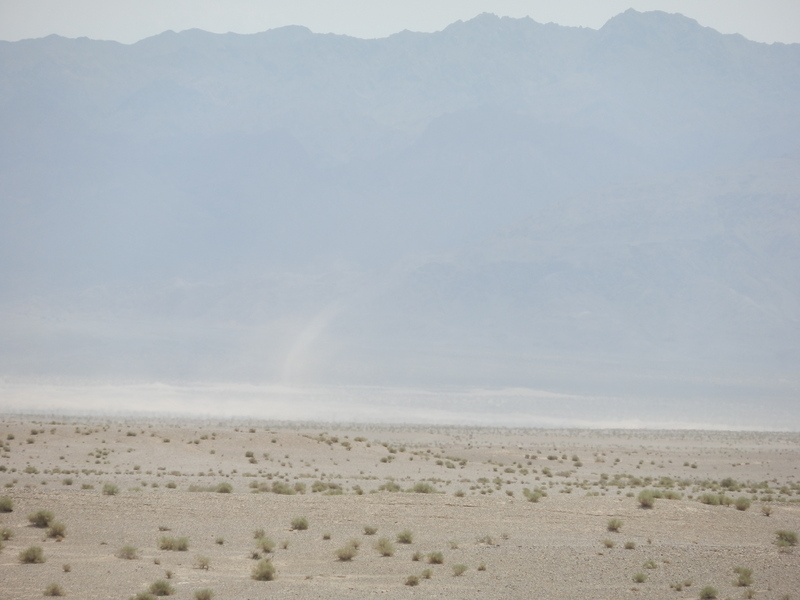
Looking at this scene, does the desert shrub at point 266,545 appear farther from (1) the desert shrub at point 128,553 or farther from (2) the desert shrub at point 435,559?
(2) the desert shrub at point 435,559

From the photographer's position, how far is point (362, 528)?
74.1 feet

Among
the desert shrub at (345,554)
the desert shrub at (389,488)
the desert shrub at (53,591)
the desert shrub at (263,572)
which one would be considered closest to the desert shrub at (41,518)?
the desert shrub at (53,591)

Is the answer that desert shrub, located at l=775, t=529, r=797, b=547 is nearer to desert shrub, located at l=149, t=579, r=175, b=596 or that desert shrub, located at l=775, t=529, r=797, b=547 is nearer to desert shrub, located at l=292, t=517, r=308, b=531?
desert shrub, located at l=292, t=517, r=308, b=531

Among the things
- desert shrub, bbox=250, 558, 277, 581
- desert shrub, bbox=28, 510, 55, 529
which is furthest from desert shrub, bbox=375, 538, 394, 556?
desert shrub, bbox=28, 510, 55, 529

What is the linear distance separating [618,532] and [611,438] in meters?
51.2

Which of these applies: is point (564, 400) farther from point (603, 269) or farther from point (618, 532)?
point (618, 532)

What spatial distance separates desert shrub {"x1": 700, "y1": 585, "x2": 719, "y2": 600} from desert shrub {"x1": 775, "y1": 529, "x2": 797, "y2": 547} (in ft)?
19.3

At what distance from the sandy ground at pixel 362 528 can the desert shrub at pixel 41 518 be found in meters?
0.32

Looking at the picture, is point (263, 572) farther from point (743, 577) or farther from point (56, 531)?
point (743, 577)

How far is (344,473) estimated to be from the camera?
40.2 metres

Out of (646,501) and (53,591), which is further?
(646,501)

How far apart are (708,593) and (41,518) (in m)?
14.0

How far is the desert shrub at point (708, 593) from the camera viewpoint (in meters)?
16.5

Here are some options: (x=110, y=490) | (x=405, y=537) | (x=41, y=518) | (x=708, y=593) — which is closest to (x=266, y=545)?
(x=405, y=537)
